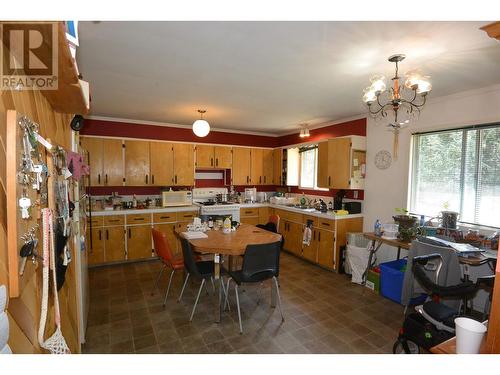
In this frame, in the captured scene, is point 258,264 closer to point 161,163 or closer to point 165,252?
point 165,252

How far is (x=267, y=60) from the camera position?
2301 millimetres

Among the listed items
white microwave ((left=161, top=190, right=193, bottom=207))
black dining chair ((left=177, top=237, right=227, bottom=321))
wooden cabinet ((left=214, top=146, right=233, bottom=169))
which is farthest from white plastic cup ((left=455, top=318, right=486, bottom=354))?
wooden cabinet ((left=214, top=146, right=233, bottom=169))

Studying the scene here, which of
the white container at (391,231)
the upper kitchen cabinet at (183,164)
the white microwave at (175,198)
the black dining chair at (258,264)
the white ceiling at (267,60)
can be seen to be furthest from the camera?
the upper kitchen cabinet at (183,164)

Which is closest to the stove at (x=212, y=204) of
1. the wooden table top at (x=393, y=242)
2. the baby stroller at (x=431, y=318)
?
the wooden table top at (x=393, y=242)

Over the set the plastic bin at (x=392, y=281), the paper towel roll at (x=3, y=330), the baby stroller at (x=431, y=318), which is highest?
the paper towel roll at (x=3, y=330)

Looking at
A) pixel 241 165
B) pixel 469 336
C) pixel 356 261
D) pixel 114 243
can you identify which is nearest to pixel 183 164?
pixel 241 165

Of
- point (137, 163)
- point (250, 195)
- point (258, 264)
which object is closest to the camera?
point (258, 264)

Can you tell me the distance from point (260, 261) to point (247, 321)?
2.22 feet

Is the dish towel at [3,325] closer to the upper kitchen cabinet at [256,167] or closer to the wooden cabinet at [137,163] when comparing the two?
the wooden cabinet at [137,163]

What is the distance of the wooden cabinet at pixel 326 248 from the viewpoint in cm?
413

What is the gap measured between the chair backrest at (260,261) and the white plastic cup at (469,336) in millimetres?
1672

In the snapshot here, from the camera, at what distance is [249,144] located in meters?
6.12

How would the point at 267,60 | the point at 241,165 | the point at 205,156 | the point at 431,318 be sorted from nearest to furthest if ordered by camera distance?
→ the point at 431,318, the point at 267,60, the point at 205,156, the point at 241,165
